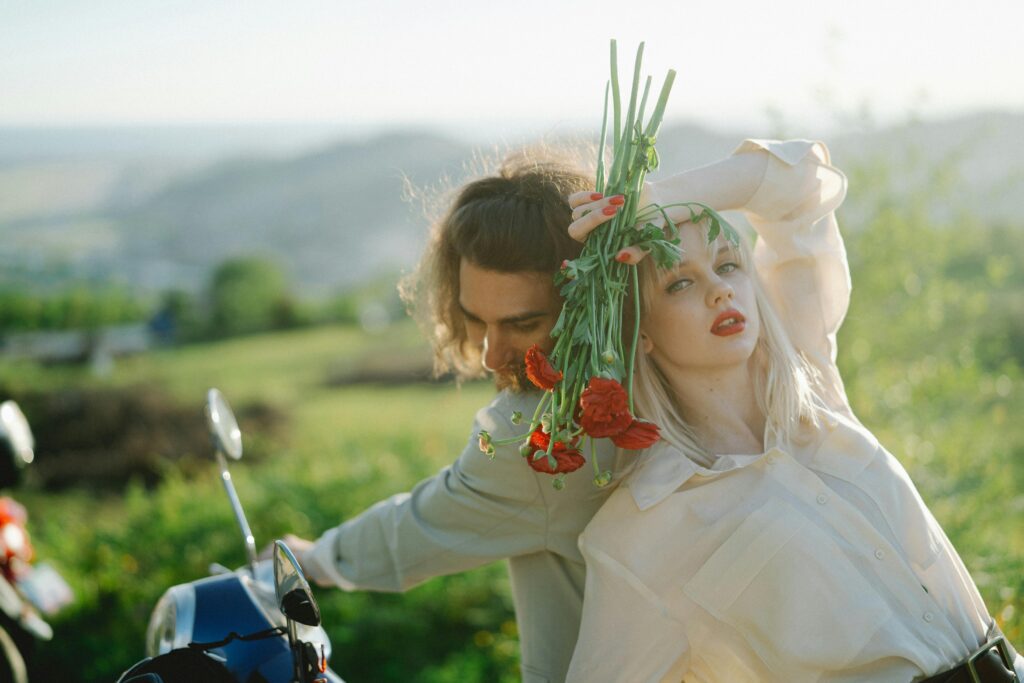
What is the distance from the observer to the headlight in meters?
2.25

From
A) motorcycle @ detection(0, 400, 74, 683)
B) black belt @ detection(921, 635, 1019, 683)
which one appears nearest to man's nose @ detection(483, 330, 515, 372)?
black belt @ detection(921, 635, 1019, 683)

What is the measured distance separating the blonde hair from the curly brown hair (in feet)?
0.83

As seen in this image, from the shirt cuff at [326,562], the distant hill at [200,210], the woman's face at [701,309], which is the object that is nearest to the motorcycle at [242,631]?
the shirt cuff at [326,562]

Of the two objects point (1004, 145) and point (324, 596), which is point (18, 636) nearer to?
point (324, 596)

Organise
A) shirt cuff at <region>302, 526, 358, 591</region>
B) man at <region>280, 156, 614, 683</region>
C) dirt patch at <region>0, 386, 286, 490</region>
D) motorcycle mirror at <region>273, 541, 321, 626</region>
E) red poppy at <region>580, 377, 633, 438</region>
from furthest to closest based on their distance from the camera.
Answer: dirt patch at <region>0, 386, 286, 490</region> → shirt cuff at <region>302, 526, 358, 591</region> → man at <region>280, 156, 614, 683</region> → red poppy at <region>580, 377, 633, 438</region> → motorcycle mirror at <region>273, 541, 321, 626</region>

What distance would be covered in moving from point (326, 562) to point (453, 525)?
0.36 metres

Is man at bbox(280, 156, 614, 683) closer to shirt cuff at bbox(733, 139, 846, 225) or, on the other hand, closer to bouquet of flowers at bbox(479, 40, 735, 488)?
bouquet of flowers at bbox(479, 40, 735, 488)

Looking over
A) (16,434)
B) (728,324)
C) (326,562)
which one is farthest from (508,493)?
(16,434)

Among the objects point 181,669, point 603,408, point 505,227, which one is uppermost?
point 505,227

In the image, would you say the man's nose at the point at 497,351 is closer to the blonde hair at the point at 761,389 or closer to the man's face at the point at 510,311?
the man's face at the point at 510,311

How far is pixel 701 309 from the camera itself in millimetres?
2365

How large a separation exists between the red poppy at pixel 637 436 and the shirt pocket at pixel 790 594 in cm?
31

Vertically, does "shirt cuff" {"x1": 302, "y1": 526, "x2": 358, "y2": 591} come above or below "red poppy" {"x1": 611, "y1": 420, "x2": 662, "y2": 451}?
below

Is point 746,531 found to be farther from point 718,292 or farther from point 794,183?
point 794,183
